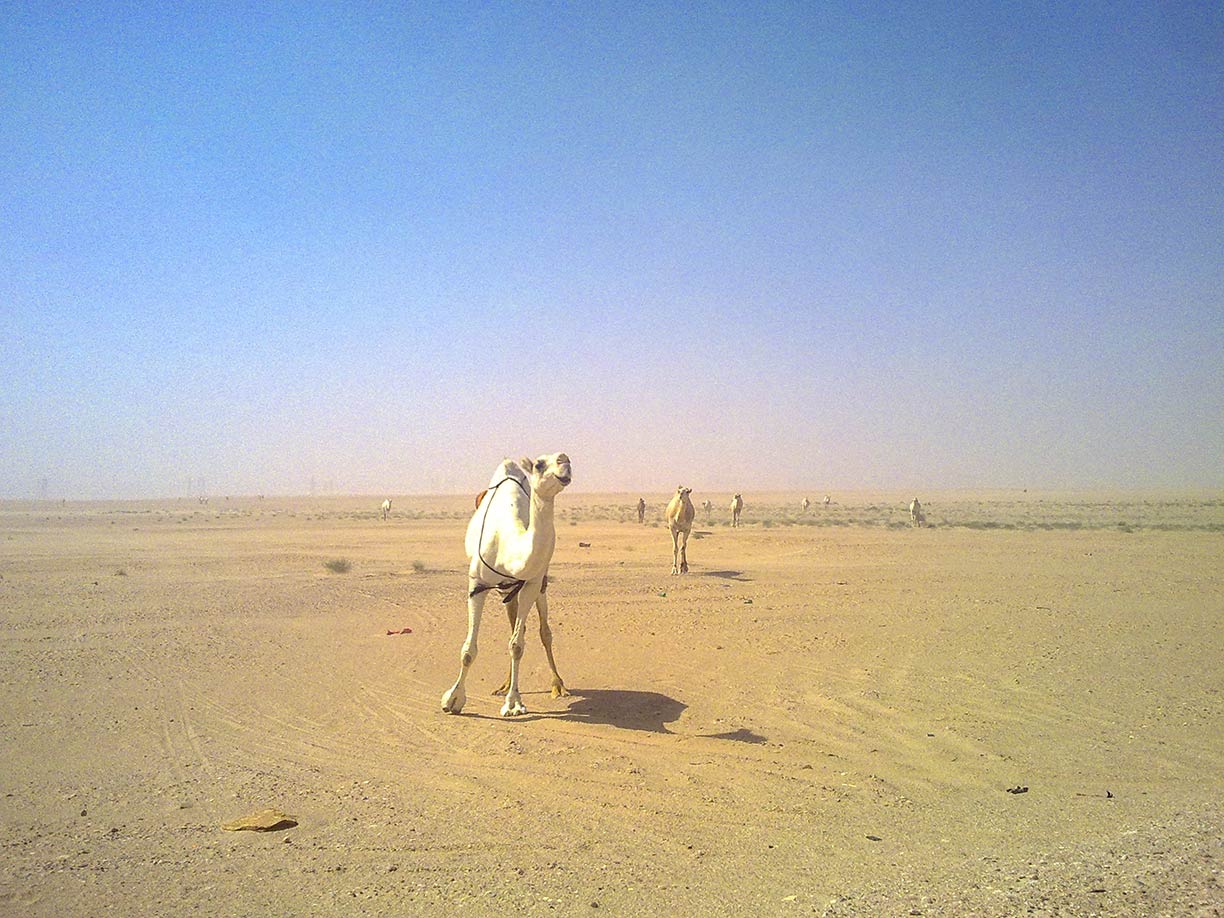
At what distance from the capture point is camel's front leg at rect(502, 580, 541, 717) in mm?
9391

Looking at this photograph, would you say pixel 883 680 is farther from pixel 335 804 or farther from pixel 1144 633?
pixel 335 804

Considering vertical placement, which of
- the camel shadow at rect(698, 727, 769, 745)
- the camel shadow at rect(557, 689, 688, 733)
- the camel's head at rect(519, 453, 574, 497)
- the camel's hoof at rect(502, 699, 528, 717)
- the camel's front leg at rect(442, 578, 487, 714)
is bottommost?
the camel shadow at rect(557, 689, 688, 733)

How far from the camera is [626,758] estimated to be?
306 inches

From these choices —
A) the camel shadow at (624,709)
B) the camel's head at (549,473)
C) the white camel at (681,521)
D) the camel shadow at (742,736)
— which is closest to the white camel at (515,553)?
the camel's head at (549,473)

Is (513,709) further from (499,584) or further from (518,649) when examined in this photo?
(499,584)

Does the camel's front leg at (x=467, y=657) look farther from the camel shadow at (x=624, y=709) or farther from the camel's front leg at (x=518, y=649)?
the camel shadow at (x=624, y=709)

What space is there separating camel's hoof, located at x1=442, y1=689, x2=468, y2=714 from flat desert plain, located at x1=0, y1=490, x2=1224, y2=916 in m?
0.12

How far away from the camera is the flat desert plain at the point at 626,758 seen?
16.3 ft

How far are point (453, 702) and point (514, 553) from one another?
1.85 m

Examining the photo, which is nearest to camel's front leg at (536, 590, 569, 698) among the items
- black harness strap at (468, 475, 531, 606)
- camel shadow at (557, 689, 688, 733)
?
camel shadow at (557, 689, 688, 733)

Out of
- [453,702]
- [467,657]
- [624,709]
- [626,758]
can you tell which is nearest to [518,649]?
[467,657]

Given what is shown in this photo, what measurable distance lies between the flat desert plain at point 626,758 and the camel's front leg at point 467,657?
17cm

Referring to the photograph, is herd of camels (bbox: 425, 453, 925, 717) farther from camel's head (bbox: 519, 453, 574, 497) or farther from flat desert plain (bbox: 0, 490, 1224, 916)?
flat desert plain (bbox: 0, 490, 1224, 916)

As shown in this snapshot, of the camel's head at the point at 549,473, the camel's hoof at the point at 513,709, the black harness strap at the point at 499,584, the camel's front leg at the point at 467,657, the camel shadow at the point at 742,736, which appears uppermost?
the camel's head at the point at 549,473
